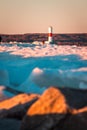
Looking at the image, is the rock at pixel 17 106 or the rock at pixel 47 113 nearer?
the rock at pixel 47 113

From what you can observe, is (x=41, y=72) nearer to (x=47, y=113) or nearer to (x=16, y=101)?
(x=16, y=101)

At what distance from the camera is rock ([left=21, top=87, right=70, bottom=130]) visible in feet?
10.1

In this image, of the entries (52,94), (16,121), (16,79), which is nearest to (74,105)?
(52,94)

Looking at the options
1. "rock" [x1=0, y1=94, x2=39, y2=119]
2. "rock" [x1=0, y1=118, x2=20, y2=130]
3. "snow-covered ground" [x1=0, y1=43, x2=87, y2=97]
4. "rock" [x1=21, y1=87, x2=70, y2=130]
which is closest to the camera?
"rock" [x1=21, y1=87, x2=70, y2=130]

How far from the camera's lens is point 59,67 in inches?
287

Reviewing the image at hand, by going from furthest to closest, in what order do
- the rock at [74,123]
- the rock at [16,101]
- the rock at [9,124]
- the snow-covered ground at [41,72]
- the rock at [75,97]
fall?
the snow-covered ground at [41,72] → the rock at [16,101] → the rock at [9,124] → the rock at [75,97] → the rock at [74,123]

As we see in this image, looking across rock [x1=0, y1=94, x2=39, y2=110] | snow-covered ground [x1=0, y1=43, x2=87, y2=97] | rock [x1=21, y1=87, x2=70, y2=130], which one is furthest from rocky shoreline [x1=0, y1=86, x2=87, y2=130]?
snow-covered ground [x1=0, y1=43, x2=87, y2=97]

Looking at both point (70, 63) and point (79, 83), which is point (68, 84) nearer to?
point (79, 83)

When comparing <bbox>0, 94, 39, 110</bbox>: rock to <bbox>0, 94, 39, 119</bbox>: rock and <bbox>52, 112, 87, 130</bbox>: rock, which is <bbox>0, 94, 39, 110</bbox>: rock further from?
<bbox>52, 112, 87, 130</bbox>: rock

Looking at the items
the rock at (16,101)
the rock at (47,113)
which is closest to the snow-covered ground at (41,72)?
the rock at (16,101)

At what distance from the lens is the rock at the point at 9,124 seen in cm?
344

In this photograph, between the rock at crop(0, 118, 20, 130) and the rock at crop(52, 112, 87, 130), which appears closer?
the rock at crop(52, 112, 87, 130)

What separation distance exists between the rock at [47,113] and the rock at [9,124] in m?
0.26

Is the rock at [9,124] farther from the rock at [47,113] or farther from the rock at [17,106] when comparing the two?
the rock at [47,113]
